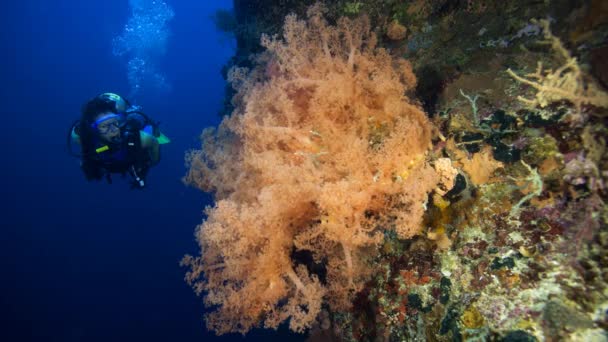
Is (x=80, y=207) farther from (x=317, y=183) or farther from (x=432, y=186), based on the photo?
(x=432, y=186)

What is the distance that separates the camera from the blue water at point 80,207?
30828 mm

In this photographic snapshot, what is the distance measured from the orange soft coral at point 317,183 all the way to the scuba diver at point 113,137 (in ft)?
11.4

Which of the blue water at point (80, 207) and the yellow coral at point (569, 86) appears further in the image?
the blue water at point (80, 207)

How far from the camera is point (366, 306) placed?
2926 millimetres

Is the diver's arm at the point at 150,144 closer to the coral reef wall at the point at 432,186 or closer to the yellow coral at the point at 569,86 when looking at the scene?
the coral reef wall at the point at 432,186

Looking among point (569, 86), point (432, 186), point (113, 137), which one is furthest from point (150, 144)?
point (569, 86)

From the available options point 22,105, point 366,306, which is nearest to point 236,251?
point 366,306

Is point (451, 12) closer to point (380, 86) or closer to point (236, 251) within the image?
point (380, 86)

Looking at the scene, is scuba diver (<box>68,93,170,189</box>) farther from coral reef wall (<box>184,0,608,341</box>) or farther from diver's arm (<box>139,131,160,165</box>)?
coral reef wall (<box>184,0,608,341</box>)

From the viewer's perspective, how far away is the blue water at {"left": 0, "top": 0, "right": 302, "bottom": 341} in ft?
101

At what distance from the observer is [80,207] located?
45375mm

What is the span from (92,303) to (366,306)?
39.2 m

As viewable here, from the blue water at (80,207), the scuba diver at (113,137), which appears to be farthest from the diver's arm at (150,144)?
the blue water at (80,207)

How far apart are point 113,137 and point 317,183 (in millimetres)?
4813
